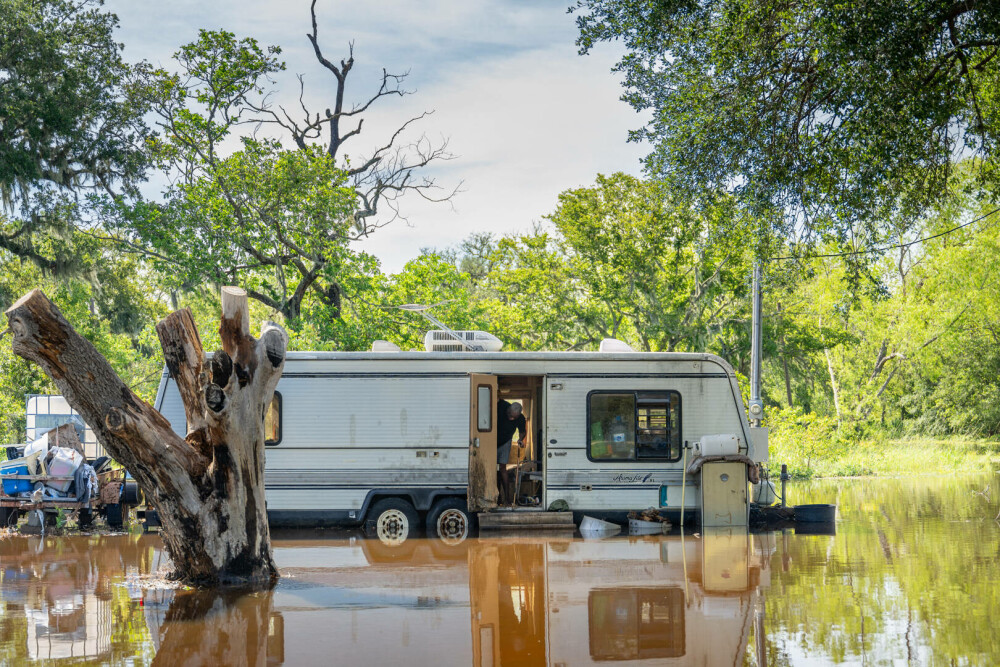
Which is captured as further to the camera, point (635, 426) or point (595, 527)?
point (635, 426)

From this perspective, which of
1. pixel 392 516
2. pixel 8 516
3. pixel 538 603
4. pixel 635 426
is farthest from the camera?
pixel 8 516

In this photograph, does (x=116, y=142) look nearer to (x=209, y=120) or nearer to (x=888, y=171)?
(x=209, y=120)

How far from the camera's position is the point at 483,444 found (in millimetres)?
13922

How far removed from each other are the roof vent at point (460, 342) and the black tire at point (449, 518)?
7.41ft

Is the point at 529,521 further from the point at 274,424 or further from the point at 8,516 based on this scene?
the point at 8,516

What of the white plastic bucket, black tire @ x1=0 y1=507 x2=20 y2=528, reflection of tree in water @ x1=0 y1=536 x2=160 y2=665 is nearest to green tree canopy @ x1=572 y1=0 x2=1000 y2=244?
reflection of tree in water @ x1=0 y1=536 x2=160 y2=665

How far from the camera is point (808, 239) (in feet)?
38.5

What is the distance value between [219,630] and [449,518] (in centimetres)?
619

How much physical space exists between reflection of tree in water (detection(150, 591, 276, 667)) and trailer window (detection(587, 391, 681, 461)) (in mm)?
5893

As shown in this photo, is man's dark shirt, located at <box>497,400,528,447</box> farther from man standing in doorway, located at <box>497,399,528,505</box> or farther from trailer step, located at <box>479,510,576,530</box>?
trailer step, located at <box>479,510,576,530</box>

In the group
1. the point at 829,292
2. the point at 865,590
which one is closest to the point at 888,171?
the point at 865,590

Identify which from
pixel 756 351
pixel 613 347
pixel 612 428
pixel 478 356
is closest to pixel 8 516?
pixel 478 356

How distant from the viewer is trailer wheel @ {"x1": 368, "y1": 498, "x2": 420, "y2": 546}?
13945 millimetres

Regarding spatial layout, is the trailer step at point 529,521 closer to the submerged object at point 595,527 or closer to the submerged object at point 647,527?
the submerged object at point 595,527
